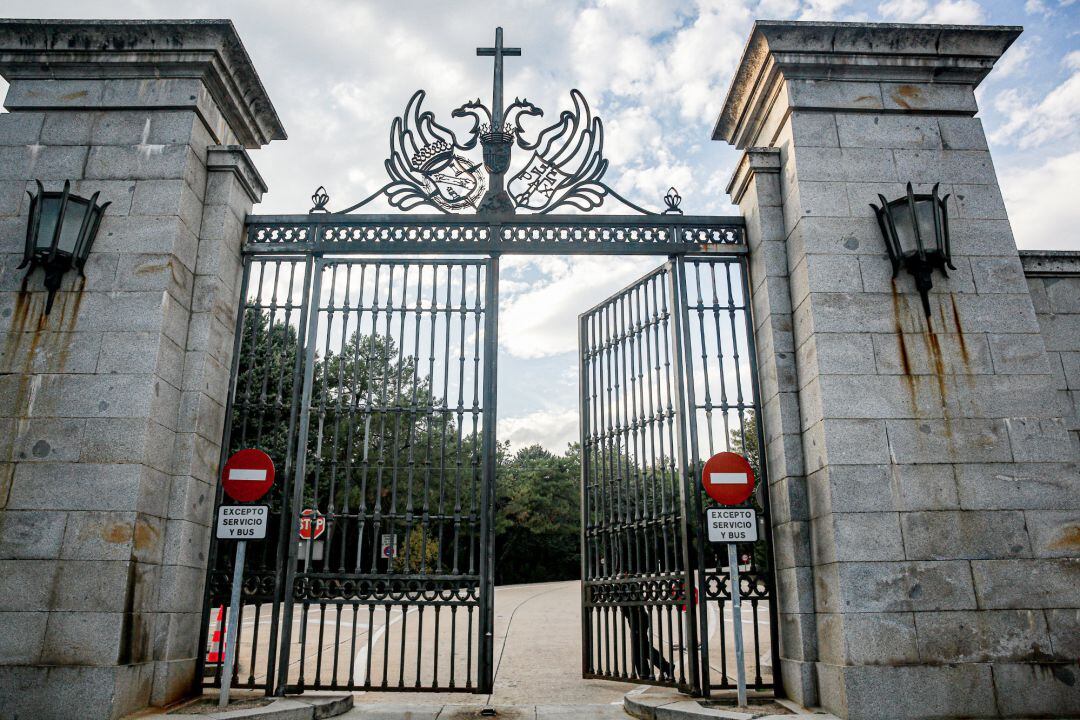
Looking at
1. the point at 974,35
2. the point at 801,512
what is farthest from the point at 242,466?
the point at 974,35

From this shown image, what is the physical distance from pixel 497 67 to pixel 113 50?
3814 mm

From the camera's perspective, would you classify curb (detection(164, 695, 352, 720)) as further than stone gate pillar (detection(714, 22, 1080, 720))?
No

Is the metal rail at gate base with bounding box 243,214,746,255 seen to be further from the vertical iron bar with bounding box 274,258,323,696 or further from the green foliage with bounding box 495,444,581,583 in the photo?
the green foliage with bounding box 495,444,581,583

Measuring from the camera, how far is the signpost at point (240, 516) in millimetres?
5605

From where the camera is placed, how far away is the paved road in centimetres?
644

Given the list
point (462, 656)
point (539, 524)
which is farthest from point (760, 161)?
point (539, 524)

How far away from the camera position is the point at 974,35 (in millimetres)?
6875

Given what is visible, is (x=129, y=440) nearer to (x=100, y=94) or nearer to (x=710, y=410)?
(x=100, y=94)

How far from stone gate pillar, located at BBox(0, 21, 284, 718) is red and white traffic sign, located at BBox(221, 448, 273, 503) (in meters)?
0.52

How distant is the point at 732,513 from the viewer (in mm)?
5734

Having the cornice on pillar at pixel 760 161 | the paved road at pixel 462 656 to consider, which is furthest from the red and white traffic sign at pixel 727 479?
the cornice on pillar at pixel 760 161

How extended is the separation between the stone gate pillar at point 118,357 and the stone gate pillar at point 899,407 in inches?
204

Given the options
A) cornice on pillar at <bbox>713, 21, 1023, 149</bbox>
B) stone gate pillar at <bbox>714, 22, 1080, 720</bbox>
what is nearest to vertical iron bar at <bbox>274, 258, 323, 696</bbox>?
stone gate pillar at <bbox>714, 22, 1080, 720</bbox>

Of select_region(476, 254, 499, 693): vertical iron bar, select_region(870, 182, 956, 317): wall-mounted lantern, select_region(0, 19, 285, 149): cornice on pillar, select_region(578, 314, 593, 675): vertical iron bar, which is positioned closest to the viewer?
select_region(870, 182, 956, 317): wall-mounted lantern
